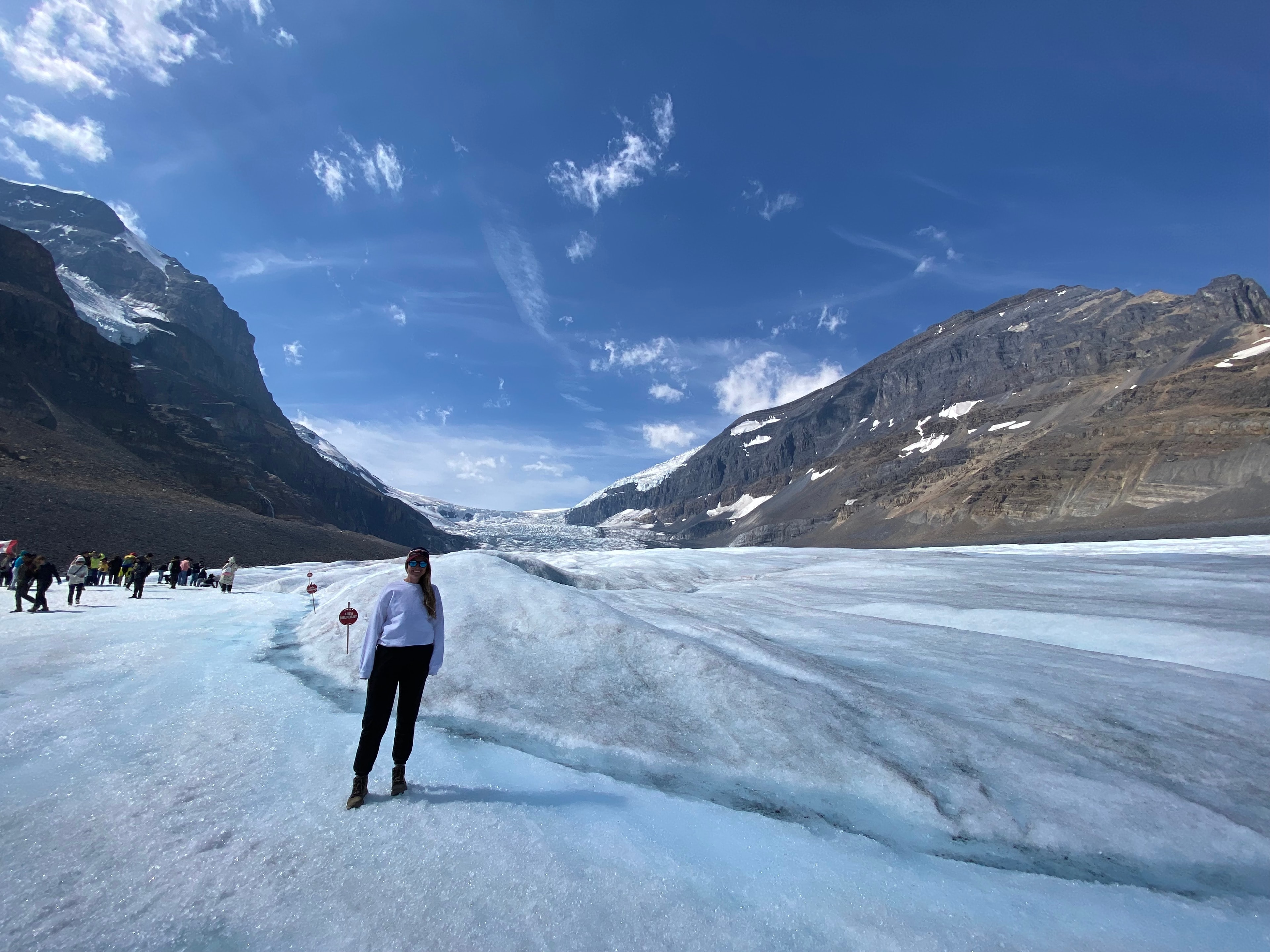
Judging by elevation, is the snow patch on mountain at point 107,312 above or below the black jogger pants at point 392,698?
above

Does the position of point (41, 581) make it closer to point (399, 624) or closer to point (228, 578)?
point (228, 578)

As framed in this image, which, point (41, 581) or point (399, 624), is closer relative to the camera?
point (399, 624)

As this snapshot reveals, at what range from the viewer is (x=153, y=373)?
12012 cm

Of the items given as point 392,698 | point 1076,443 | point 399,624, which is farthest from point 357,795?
point 1076,443

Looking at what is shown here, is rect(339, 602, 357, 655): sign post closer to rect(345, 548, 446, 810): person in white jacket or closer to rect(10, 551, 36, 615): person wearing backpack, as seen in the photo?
rect(345, 548, 446, 810): person in white jacket

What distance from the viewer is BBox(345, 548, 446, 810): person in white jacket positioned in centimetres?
419

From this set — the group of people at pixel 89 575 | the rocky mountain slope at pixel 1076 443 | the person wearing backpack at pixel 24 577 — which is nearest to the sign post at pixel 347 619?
the group of people at pixel 89 575

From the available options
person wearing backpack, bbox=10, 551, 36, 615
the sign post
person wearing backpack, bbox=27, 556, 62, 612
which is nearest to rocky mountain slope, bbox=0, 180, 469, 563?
person wearing backpack, bbox=10, 551, 36, 615

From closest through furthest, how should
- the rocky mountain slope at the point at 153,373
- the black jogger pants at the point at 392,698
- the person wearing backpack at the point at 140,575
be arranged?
the black jogger pants at the point at 392,698 < the person wearing backpack at the point at 140,575 < the rocky mountain slope at the point at 153,373

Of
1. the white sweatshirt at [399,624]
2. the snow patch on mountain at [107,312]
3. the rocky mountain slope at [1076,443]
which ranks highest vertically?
the snow patch on mountain at [107,312]

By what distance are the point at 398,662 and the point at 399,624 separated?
300 mm

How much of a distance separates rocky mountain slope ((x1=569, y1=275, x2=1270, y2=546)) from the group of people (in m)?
92.6

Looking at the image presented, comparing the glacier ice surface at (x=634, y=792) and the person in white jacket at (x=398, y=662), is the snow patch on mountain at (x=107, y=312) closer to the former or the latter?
the glacier ice surface at (x=634, y=792)

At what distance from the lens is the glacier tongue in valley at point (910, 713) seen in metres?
4.50
